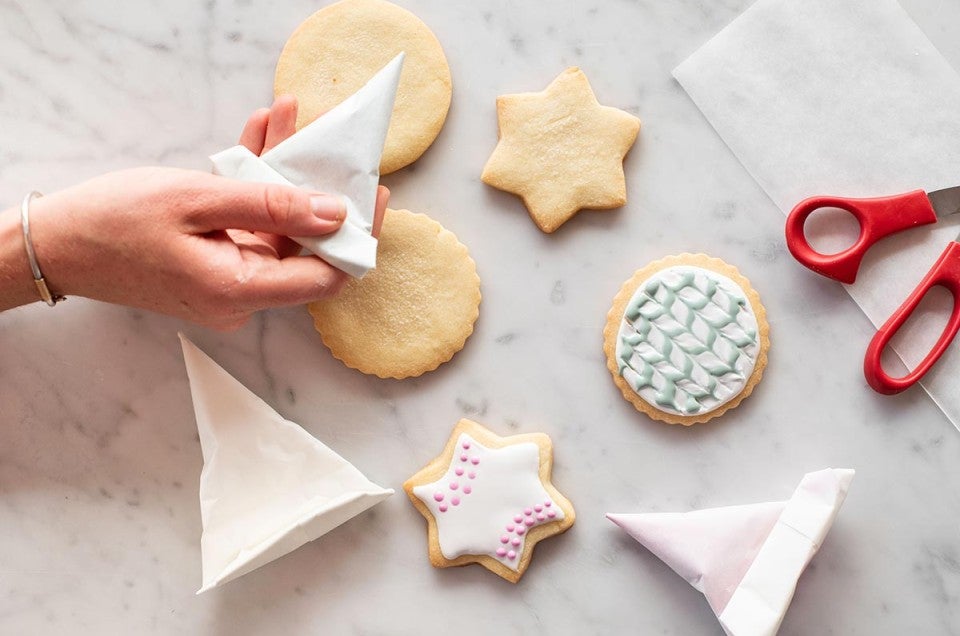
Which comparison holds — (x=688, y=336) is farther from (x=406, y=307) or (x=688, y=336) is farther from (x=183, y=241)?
(x=183, y=241)

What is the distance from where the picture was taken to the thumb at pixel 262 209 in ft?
2.53

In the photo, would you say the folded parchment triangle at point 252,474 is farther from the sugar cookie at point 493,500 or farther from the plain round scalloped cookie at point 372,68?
the plain round scalloped cookie at point 372,68

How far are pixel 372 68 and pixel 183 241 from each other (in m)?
0.31

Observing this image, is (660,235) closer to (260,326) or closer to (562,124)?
(562,124)

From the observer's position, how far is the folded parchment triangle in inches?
36.6

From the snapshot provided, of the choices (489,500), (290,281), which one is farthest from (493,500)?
(290,281)

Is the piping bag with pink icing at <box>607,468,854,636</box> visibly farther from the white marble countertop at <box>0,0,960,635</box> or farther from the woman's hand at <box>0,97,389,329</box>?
the woman's hand at <box>0,97,389,329</box>

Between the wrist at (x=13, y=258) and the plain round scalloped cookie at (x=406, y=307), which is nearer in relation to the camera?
the wrist at (x=13, y=258)

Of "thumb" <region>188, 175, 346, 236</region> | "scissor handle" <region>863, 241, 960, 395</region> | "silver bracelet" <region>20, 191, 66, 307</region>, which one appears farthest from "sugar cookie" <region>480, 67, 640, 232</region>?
"silver bracelet" <region>20, 191, 66, 307</region>

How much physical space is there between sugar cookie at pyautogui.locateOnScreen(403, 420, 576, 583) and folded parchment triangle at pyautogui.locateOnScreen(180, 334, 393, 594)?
0.24 feet

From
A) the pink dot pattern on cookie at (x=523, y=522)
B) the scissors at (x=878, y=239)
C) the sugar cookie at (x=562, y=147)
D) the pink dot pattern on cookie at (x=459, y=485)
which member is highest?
the sugar cookie at (x=562, y=147)

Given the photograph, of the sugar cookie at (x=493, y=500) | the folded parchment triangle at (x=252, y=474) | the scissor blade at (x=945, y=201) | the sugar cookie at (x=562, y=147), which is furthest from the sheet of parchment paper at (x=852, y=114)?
the folded parchment triangle at (x=252, y=474)

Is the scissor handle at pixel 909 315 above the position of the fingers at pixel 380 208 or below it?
below

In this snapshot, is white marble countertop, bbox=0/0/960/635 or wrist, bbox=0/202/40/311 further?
white marble countertop, bbox=0/0/960/635
